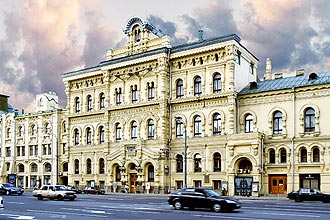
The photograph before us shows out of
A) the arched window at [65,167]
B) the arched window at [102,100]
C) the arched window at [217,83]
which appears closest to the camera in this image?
the arched window at [217,83]

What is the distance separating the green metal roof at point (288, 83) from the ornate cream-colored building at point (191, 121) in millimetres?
124

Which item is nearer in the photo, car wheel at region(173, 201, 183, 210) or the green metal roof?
car wheel at region(173, 201, 183, 210)

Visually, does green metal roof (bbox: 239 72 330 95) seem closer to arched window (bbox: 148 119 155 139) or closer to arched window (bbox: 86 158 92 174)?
arched window (bbox: 148 119 155 139)

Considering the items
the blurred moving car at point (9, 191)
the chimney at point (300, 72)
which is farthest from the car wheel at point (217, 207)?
the blurred moving car at point (9, 191)

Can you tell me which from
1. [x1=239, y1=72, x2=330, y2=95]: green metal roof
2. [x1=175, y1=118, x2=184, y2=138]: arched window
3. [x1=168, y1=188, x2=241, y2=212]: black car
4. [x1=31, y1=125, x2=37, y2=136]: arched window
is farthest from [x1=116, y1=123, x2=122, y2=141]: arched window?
[x1=168, y1=188, x2=241, y2=212]: black car

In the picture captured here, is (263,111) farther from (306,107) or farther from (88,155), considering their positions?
(88,155)

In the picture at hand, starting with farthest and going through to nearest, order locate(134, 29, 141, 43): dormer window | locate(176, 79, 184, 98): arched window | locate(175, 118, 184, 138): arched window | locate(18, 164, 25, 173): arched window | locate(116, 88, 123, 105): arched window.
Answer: locate(18, 164, 25, 173): arched window, locate(116, 88, 123, 105): arched window, locate(134, 29, 141, 43): dormer window, locate(176, 79, 184, 98): arched window, locate(175, 118, 184, 138): arched window

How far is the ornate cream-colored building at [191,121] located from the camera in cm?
4912

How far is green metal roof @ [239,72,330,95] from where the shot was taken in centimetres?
4992

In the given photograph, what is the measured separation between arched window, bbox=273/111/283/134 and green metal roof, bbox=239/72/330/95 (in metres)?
2.79

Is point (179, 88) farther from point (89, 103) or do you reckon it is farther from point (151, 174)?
point (89, 103)

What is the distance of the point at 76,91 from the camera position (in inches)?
2694

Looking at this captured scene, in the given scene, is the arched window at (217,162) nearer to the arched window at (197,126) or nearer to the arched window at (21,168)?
the arched window at (197,126)

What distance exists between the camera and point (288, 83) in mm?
52469
